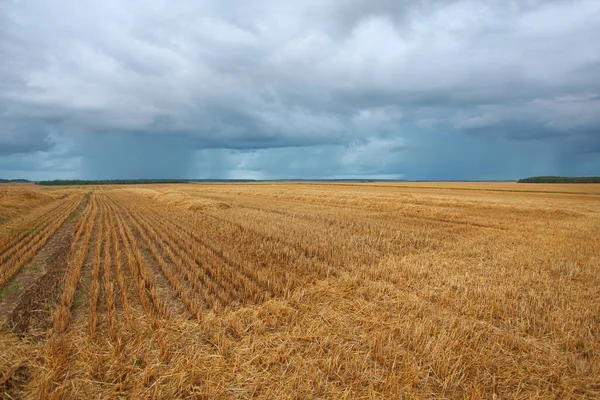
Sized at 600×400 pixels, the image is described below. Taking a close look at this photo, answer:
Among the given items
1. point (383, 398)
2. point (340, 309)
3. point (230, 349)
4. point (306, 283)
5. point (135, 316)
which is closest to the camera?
point (383, 398)

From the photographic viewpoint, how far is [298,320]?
206 inches

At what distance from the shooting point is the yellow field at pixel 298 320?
367 centimetres

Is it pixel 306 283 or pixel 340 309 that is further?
pixel 306 283

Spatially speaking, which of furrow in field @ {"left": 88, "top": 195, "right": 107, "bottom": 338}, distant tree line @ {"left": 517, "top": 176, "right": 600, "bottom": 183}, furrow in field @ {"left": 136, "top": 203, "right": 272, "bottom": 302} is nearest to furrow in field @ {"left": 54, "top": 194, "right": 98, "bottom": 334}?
furrow in field @ {"left": 88, "top": 195, "right": 107, "bottom": 338}

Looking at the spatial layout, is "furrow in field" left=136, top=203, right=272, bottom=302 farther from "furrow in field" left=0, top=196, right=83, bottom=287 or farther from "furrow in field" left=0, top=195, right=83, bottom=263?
"furrow in field" left=0, top=195, right=83, bottom=263

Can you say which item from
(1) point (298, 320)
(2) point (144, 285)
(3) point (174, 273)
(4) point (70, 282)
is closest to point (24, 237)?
(4) point (70, 282)

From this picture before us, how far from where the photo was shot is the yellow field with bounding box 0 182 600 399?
144 inches

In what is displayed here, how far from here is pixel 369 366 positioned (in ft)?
13.0

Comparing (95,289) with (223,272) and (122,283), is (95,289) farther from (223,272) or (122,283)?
(223,272)

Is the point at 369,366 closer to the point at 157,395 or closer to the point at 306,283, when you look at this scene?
the point at 157,395

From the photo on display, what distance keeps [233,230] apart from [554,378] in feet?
36.7

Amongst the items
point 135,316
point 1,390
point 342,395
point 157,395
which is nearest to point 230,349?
point 157,395

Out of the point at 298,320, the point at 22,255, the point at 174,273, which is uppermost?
the point at 22,255

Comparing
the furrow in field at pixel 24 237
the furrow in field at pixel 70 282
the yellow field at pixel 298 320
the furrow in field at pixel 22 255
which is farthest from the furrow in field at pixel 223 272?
the furrow in field at pixel 24 237
